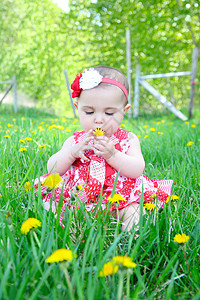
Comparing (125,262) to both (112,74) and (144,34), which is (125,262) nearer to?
(112,74)

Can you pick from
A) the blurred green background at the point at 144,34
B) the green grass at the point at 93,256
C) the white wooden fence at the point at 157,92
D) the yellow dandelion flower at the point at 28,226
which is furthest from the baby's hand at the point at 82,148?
the blurred green background at the point at 144,34

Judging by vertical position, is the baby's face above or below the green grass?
above

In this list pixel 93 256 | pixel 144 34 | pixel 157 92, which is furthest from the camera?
pixel 144 34

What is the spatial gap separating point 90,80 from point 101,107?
15 centimetres

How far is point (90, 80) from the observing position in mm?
1396

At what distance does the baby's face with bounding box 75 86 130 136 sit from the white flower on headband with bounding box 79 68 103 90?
0.9 inches

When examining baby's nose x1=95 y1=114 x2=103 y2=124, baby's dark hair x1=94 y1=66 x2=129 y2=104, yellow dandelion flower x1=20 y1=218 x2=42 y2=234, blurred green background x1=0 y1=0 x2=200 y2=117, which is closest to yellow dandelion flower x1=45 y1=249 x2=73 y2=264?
yellow dandelion flower x1=20 y1=218 x2=42 y2=234

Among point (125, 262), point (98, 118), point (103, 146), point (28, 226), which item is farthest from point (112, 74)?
point (125, 262)

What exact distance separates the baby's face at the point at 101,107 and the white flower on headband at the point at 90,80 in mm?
23

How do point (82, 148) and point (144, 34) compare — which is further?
point (144, 34)

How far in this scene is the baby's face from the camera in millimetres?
1385

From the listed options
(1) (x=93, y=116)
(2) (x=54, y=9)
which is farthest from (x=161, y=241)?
(2) (x=54, y=9)

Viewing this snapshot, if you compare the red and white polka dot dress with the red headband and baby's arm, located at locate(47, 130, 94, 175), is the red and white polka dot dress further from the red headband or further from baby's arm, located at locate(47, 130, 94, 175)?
the red headband

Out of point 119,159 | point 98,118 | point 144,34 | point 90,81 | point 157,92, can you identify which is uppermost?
point 144,34
